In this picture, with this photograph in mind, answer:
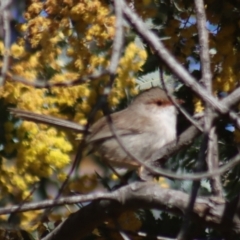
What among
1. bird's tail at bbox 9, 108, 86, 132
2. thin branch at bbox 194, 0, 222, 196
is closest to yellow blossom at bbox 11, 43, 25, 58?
bird's tail at bbox 9, 108, 86, 132

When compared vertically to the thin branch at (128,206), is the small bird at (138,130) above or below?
above

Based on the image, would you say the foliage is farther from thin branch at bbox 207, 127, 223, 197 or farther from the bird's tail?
thin branch at bbox 207, 127, 223, 197

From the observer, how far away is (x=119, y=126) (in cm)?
→ 447

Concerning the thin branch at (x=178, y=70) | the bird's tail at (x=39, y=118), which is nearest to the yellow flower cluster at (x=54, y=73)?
the bird's tail at (x=39, y=118)

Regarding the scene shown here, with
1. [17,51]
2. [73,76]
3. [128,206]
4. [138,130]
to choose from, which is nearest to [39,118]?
[73,76]

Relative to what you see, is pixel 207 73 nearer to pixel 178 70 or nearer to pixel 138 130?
pixel 178 70

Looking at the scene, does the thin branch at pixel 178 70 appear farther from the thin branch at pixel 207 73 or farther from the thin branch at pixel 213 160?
the thin branch at pixel 213 160

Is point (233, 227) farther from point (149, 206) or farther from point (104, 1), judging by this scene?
point (104, 1)

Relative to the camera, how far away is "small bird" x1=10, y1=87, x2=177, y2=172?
4.22 metres

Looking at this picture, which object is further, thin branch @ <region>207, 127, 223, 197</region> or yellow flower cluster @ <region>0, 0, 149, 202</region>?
yellow flower cluster @ <region>0, 0, 149, 202</region>

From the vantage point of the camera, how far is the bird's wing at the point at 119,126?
418cm

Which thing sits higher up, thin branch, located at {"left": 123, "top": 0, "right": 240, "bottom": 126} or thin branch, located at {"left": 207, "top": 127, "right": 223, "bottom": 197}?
thin branch, located at {"left": 123, "top": 0, "right": 240, "bottom": 126}

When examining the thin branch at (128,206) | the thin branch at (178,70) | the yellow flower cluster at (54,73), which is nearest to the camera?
the thin branch at (178,70)

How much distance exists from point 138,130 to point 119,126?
0.51 feet
